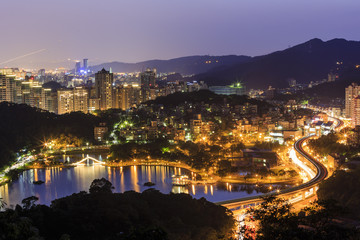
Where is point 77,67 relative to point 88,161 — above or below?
above

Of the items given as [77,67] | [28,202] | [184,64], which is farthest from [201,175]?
[184,64]

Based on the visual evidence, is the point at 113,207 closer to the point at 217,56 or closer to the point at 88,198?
the point at 88,198

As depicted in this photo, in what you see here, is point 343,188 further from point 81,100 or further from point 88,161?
point 81,100

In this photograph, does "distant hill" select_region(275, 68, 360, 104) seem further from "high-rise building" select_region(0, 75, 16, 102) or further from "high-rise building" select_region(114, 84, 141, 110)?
"high-rise building" select_region(0, 75, 16, 102)

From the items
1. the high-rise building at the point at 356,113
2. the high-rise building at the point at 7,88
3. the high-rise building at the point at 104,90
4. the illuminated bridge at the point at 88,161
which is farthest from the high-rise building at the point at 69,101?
the high-rise building at the point at 356,113

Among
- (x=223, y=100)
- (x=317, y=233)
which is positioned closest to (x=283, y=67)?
(x=223, y=100)

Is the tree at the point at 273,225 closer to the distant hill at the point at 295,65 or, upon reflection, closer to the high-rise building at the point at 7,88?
the high-rise building at the point at 7,88

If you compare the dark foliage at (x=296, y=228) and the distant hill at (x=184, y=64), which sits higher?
the distant hill at (x=184, y=64)
